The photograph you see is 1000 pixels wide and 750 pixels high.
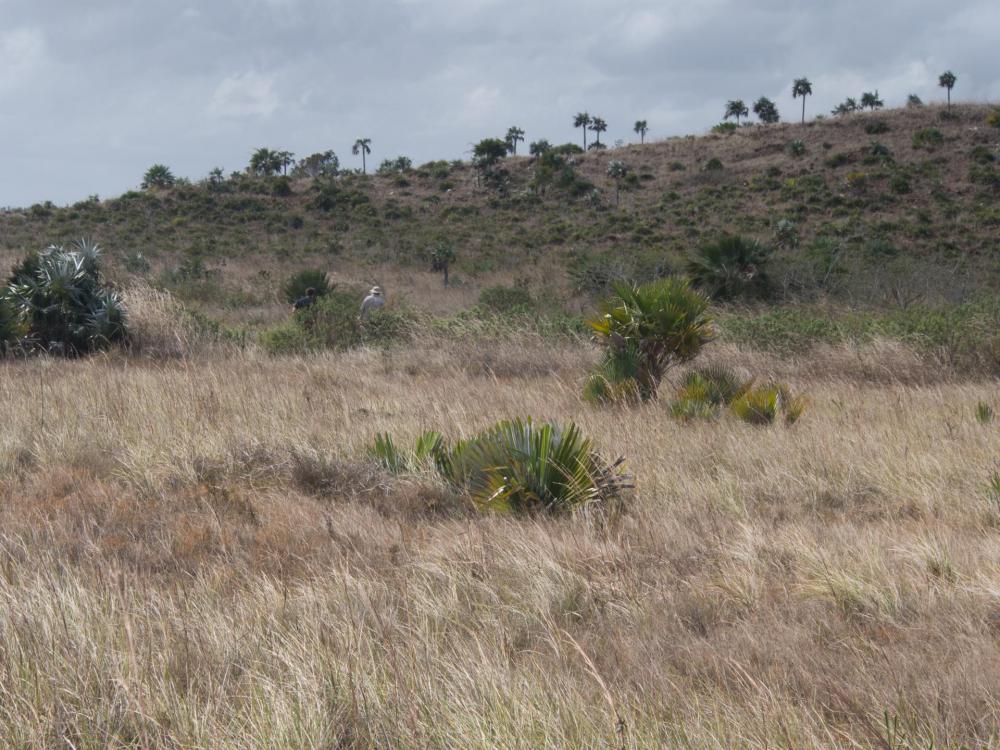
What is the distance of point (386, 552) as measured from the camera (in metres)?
4.47

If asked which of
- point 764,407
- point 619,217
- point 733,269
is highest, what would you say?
point 619,217

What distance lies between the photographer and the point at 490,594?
382 centimetres

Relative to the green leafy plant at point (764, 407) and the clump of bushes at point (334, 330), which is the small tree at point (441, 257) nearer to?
the clump of bushes at point (334, 330)

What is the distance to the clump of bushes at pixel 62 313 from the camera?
13719 mm

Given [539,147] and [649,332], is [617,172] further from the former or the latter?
[649,332]

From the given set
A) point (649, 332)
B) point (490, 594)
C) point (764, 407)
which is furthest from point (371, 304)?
point (490, 594)

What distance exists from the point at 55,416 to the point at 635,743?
6.91 metres

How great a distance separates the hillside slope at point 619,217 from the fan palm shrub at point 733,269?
39.1 inches

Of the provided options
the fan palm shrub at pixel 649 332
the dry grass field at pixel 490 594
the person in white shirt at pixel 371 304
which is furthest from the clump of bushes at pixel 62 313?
the fan palm shrub at pixel 649 332

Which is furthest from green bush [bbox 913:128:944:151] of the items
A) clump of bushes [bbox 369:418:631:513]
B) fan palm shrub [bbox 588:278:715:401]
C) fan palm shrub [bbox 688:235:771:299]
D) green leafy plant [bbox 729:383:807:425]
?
clump of bushes [bbox 369:418:631:513]

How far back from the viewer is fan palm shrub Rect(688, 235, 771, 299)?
2408 cm

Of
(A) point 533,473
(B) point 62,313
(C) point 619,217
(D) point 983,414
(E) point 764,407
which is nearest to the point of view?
(A) point 533,473

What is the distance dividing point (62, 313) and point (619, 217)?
3671cm

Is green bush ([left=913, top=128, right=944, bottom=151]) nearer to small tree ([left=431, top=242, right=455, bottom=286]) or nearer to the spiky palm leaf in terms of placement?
small tree ([left=431, top=242, right=455, bottom=286])
